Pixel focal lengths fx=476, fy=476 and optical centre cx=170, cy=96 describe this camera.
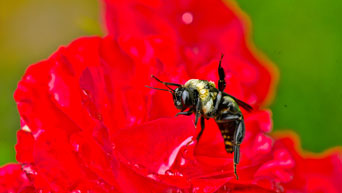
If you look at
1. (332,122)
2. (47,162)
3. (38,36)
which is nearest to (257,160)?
(47,162)

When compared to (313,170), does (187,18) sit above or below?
above

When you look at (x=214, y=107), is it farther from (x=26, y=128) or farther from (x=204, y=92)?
(x=26, y=128)

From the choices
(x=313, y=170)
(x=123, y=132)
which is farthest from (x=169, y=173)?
(x=313, y=170)

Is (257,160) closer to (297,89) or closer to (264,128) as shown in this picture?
(264,128)

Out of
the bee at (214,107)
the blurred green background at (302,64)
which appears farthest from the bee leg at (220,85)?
the blurred green background at (302,64)

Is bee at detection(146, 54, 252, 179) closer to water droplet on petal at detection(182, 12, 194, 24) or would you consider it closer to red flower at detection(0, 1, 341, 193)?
red flower at detection(0, 1, 341, 193)

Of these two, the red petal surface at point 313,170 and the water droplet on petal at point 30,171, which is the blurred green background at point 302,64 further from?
the water droplet on petal at point 30,171

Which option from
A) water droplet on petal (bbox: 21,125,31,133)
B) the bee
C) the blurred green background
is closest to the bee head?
the bee
